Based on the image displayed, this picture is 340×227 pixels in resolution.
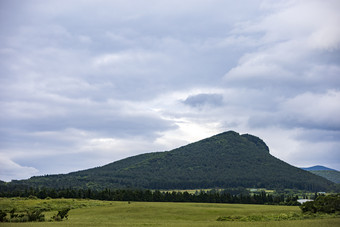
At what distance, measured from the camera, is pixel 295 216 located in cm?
6656

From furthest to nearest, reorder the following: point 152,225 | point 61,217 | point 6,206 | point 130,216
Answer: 1. point 6,206
2. point 130,216
3. point 61,217
4. point 152,225

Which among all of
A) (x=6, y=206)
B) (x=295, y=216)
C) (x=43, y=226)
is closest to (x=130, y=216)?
(x=43, y=226)

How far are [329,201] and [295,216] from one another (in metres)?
9.40

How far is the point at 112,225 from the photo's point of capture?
52094mm

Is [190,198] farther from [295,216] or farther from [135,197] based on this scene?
[295,216]

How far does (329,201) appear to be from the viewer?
71188 millimetres

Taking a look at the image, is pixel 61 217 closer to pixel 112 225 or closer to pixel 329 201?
pixel 112 225

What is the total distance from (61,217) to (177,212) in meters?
25.7

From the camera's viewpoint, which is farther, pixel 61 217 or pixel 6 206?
pixel 6 206

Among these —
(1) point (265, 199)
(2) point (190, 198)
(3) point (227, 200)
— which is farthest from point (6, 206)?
(1) point (265, 199)

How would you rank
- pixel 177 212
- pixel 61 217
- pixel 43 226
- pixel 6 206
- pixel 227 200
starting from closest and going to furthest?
pixel 43 226 → pixel 61 217 → pixel 177 212 → pixel 6 206 → pixel 227 200

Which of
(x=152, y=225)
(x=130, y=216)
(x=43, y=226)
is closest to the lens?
(x=43, y=226)

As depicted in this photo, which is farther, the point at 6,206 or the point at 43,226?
the point at 6,206

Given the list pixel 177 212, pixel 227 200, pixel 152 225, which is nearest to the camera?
pixel 152 225
